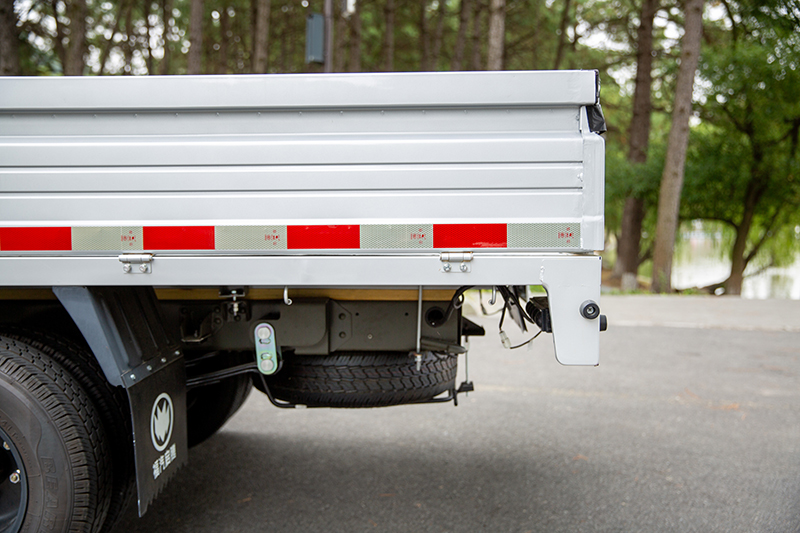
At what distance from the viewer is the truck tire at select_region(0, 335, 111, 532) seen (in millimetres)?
2398

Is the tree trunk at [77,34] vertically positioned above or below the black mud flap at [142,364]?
above

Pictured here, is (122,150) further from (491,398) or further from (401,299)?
(491,398)

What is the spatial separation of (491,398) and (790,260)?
19034mm

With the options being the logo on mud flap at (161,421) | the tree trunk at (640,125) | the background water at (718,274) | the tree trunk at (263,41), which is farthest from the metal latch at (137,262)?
the background water at (718,274)

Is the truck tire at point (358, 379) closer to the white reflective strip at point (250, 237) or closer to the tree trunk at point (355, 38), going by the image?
the white reflective strip at point (250, 237)

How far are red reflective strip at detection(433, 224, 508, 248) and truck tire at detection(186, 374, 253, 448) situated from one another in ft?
6.23

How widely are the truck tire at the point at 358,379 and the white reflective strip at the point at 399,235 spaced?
894 mm

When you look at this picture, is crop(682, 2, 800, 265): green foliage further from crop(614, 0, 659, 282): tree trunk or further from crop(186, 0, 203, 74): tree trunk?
crop(186, 0, 203, 74): tree trunk

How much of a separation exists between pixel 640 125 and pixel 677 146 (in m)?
5.11

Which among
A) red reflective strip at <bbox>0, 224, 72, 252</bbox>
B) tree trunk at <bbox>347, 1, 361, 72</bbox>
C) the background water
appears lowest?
the background water

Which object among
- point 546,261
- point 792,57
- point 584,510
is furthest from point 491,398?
point 792,57

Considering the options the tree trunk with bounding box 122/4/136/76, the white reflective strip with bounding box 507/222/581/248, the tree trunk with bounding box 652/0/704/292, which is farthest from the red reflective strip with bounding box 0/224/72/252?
the tree trunk with bounding box 122/4/136/76

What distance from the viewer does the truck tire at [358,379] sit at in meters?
3.07

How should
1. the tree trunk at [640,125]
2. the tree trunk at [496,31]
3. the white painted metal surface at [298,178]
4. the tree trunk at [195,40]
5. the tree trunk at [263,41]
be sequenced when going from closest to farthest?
the white painted metal surface at [298,178] → the tree trunk at [496,31] → the tree trunk at [195,40] → the tree trunk at [263,41] → the tree trunk at [640,125]
